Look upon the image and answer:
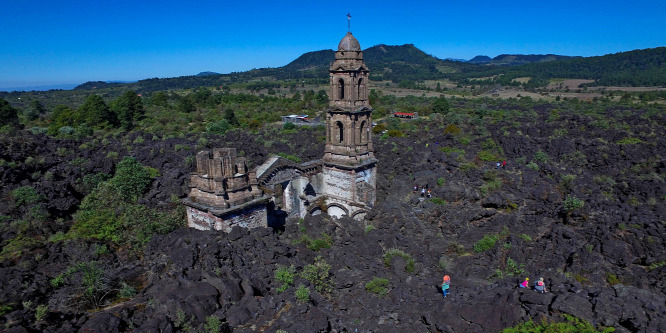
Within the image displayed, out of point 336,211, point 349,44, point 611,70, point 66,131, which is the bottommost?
point 336,211

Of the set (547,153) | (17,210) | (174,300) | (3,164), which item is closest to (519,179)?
(547,153)

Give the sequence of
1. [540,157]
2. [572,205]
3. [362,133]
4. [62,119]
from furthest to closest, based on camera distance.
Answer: [62,119]
[540,157]
[362,133]
[572,205]

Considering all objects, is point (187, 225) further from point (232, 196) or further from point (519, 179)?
point (519, 179)

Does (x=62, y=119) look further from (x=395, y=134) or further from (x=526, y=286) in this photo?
(x=526, y=286)

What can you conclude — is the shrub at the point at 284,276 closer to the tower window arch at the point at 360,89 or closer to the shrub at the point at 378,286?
the shrub at the point at 378,286

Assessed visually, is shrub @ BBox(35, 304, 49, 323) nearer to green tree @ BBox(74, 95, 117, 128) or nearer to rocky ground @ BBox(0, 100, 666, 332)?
rocky ground @ BBox(0, 100, 666, 332)

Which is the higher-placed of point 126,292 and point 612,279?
point 126,292

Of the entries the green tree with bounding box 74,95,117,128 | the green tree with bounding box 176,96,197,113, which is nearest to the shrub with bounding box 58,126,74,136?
the green tree with bounding box 74,95,117,128

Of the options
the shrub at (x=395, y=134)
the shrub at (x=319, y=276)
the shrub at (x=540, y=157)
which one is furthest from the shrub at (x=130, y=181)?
the shrub at (x=395, y=134)

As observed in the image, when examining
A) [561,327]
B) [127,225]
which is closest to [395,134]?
[127,225]
